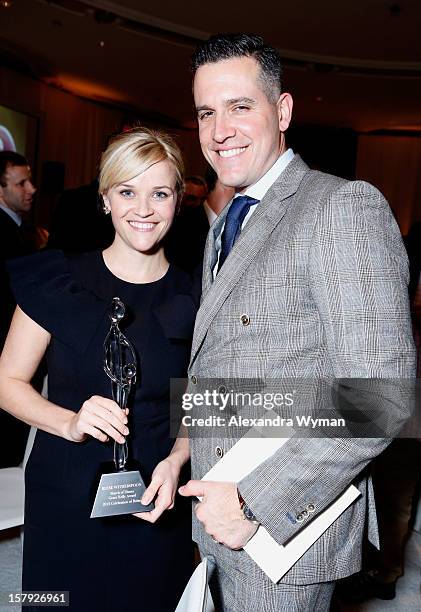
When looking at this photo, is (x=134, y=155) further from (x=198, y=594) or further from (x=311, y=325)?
(x=198, y=594)

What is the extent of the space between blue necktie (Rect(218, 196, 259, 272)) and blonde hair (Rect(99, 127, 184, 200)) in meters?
0.41

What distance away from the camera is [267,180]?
1.38 metres

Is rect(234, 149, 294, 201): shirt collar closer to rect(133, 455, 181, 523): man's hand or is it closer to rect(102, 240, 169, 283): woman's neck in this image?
rect(102, 240, 169, 283): woman's neck

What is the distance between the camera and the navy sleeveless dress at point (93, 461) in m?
1.62

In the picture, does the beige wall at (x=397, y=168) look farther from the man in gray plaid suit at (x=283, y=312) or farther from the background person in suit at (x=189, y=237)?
the man in gray plaid suit at (x=283, y=312)

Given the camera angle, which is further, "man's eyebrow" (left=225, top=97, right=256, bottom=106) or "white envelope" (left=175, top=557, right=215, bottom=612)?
"man's eyebrow" (left=225, top=97, right=256, bottom=106)

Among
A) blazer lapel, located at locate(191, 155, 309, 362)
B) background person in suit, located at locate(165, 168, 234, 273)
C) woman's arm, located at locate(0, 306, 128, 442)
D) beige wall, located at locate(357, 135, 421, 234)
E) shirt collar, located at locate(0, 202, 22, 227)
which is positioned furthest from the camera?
beige wall, located at locate(357, 135, 421, 234)

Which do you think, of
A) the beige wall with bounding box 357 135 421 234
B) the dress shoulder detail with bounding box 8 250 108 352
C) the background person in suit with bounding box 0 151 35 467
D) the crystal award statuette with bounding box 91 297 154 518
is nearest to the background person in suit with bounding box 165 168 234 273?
the background person in suit with bounding box 0 151 35 467

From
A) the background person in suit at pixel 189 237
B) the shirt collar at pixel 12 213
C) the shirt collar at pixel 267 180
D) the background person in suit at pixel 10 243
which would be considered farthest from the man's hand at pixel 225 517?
the shirt collar at pixel 12 213

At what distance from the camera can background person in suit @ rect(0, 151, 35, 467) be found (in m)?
3.58

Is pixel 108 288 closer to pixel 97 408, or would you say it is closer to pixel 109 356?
pixel 109 356

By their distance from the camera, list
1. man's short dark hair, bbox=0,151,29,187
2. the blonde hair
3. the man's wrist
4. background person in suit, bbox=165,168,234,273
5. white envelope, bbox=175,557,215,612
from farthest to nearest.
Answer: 1. man's short dark hair, bbox=0,151,29,187
2. background person in suit, bbox=165,168,234,273
3. the blonde hair
4. the man's wrist
5. white envelope, bbox=175,557,215,612

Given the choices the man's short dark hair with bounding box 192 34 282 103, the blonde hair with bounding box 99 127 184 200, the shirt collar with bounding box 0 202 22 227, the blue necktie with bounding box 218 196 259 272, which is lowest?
the blue necktie with bounding box 218 196 259 272

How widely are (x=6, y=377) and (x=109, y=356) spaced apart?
35cm
